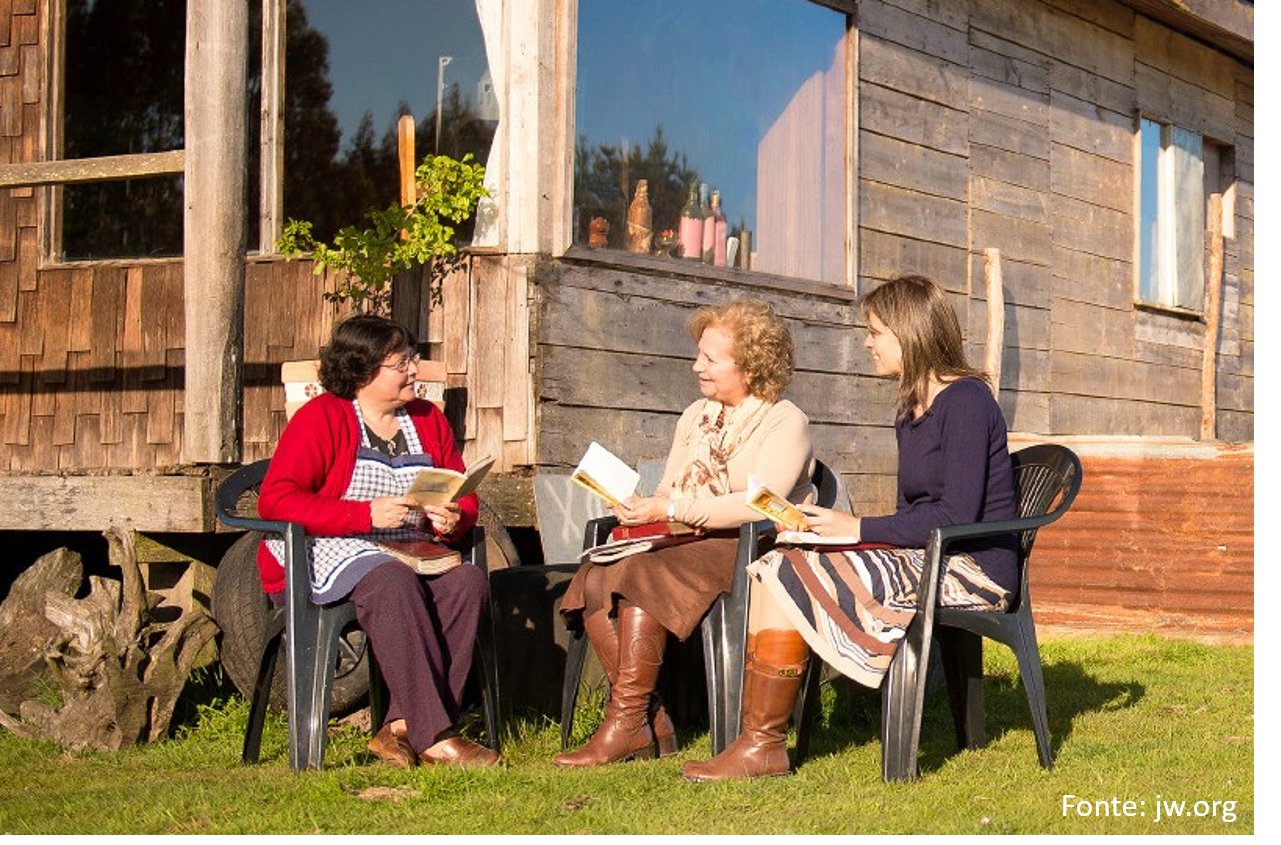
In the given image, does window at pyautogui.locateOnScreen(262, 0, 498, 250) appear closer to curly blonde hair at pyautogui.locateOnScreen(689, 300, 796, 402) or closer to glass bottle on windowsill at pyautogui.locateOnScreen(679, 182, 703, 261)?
glass bottle on windowsill at pyautogui.locateOnScreen(679, 182, 703, 261)

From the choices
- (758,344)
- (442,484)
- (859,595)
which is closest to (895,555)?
(859,595)

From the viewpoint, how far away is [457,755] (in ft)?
15.9

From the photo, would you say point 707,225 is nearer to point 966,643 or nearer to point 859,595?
point 966,643

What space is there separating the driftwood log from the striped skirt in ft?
6.61

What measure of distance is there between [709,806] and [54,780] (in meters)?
1.98

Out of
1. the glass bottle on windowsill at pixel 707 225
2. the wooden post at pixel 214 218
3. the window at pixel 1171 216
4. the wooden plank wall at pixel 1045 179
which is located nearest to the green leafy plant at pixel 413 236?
the wooden post at pixel 214 218

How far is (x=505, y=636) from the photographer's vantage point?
602cm

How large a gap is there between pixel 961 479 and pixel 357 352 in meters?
1.82

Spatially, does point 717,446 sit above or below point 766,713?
above

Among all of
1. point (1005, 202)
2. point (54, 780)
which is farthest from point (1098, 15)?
point (54, 780)

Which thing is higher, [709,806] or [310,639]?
[310,639]

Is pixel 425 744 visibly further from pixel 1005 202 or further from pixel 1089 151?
pixel 1089 151

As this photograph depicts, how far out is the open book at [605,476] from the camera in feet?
16.6

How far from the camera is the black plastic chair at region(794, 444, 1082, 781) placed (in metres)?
4.75
